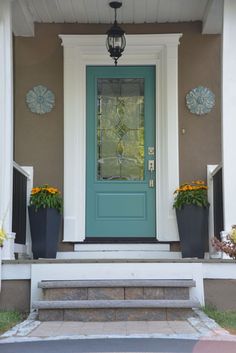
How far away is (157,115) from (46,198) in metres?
1.75

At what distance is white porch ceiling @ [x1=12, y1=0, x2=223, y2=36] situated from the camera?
24.0 feet

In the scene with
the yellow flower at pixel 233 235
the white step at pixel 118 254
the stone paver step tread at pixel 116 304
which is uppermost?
the yellow flower at pixel 233 235

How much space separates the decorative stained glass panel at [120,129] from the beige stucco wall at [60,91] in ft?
1.62

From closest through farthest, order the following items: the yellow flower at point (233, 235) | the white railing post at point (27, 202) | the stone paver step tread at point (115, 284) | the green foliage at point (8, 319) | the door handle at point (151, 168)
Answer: the green foliage at point (8, 319) → the stone paver step tread at point (115, 284) → the yellow flower at point (233, 235) → the white railing post at point (27, 202) → the door handle at point (151, 168)

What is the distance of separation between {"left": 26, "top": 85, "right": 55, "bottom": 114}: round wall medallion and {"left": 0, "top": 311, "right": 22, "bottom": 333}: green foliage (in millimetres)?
2832

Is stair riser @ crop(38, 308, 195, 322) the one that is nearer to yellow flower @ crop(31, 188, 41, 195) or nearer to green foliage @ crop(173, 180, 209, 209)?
green foliage @ crop(173, 180, 209, 209)

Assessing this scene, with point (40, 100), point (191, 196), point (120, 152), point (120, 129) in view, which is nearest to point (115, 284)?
point (191, 196)

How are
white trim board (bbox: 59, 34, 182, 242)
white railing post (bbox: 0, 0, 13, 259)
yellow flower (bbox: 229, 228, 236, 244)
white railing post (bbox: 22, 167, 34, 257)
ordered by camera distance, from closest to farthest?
1. yellow flower (bbox: 229, 228, 236, 244)
2. white railing post (bbox: 0, 0, 13, 259)
3. white railing post (bbox: 22, 167, 34, 257)
4. white trim board (bbox: 59, 34, 182, 242)

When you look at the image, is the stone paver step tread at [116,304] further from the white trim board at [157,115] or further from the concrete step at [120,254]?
the white trim board at [157,115]

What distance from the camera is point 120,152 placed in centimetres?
796

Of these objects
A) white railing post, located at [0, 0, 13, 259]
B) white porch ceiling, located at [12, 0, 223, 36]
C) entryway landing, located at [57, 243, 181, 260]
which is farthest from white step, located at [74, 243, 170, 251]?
white porch ceiling, located at [12, 0, 223, 36]

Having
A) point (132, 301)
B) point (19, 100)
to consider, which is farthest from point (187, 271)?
point (19, 100)

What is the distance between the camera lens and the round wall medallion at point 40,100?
26.0 ft

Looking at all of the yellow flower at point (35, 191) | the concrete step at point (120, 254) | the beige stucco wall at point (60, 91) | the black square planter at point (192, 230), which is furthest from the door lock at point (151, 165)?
the yellow flower at point (35, 191)
